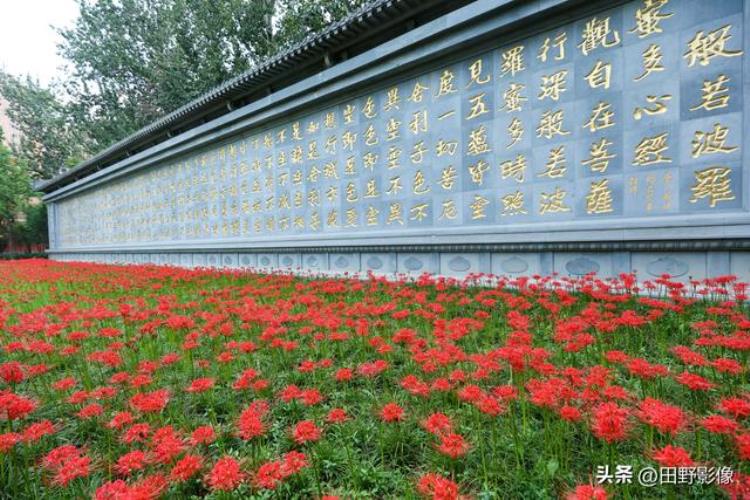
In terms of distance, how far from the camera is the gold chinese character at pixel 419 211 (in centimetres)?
646

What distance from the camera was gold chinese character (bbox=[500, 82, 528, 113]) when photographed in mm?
5469

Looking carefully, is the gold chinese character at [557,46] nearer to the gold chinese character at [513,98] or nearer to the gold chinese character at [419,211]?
the gold chinese character at [513,98]

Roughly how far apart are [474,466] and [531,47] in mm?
5786

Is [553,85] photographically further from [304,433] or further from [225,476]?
[225,476]

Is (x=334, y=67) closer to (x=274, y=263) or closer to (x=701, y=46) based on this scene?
(x=274, y=263)

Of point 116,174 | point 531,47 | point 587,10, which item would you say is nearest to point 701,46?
point 587,10

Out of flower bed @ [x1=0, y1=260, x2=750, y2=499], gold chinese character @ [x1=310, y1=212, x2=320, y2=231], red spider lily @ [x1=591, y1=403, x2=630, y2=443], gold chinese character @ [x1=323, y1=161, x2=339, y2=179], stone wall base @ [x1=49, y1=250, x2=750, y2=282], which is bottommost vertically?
flower bed @ [x1=0, y1=260, x2=750, y2=499]

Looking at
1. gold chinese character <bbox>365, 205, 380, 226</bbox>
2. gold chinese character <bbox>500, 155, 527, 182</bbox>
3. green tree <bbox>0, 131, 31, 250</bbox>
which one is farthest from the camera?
green tree <bbox>0, 131, 31, 250</bbox>

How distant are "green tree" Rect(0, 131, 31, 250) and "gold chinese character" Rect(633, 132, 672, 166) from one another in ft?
96.0

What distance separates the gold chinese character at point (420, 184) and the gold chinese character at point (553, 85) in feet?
7.05

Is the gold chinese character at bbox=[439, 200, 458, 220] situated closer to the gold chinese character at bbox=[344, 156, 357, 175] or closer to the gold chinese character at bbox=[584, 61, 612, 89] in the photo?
the gold chinese character at bbox=[344, 156, 357, 175]

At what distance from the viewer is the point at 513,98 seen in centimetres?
552

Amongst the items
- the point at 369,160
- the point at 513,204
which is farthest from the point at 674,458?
the point at 369,160

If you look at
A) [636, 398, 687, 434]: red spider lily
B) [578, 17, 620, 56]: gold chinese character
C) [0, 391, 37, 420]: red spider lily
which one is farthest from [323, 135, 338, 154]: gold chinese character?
[636, 398, 687, 434]: red spider lily
